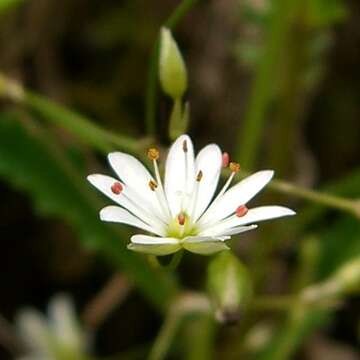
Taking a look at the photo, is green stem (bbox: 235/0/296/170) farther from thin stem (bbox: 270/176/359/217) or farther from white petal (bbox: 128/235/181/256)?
white petal (bbox: 128/235/181/256)

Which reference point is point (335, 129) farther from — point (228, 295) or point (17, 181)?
point (228, 295)

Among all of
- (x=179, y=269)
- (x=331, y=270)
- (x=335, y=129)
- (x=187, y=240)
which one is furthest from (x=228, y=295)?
(x=335, y=129)

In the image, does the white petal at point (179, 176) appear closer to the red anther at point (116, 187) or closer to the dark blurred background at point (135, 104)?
the red anther at point (116, 187)

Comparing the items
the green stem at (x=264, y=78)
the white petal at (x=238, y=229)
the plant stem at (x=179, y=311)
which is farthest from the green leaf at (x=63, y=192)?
the white petal at (x=238, y=229)

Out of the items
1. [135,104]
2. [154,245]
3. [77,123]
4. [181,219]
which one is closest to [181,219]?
[181,219]

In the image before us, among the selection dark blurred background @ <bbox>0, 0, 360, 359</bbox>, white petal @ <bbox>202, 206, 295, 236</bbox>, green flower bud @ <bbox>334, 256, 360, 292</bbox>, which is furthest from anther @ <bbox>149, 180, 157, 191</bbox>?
dark blurred background @ <bbox>0, 0, 360, 359</bbox>
